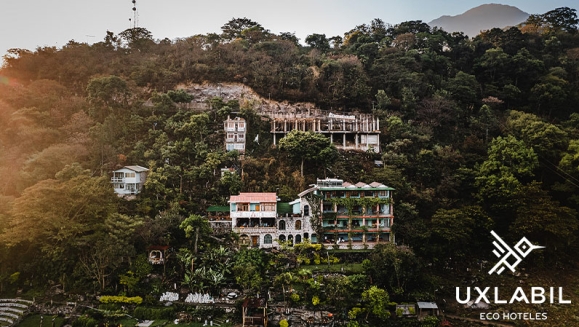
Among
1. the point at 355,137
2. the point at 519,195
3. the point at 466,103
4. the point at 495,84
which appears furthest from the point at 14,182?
the point at 495,84

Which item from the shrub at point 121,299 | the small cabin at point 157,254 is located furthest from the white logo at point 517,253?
the shrub at point 121,299

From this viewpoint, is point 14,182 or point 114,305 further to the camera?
point 14,182

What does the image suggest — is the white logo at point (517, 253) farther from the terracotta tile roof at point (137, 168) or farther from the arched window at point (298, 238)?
the terracotta tile roof at point (137, 168)

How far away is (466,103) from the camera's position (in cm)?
4303

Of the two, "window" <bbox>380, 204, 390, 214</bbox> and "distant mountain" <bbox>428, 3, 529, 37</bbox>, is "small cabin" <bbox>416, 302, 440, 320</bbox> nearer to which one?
"window" <bbox>380, 204, 390, 214</bbox>

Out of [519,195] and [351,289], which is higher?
[519,195]

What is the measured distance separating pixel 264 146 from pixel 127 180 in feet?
40.9

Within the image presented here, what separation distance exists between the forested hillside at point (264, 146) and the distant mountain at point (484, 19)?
2520 cm

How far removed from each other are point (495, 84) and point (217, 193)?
36004 millimetres

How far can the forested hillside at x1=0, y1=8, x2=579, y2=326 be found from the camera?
23609mm

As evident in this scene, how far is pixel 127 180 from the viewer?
1214 inches

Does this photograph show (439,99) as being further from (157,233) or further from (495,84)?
(157,233)

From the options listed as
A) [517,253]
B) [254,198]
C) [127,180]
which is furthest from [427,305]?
[127,180]

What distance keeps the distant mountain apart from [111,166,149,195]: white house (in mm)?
74933
